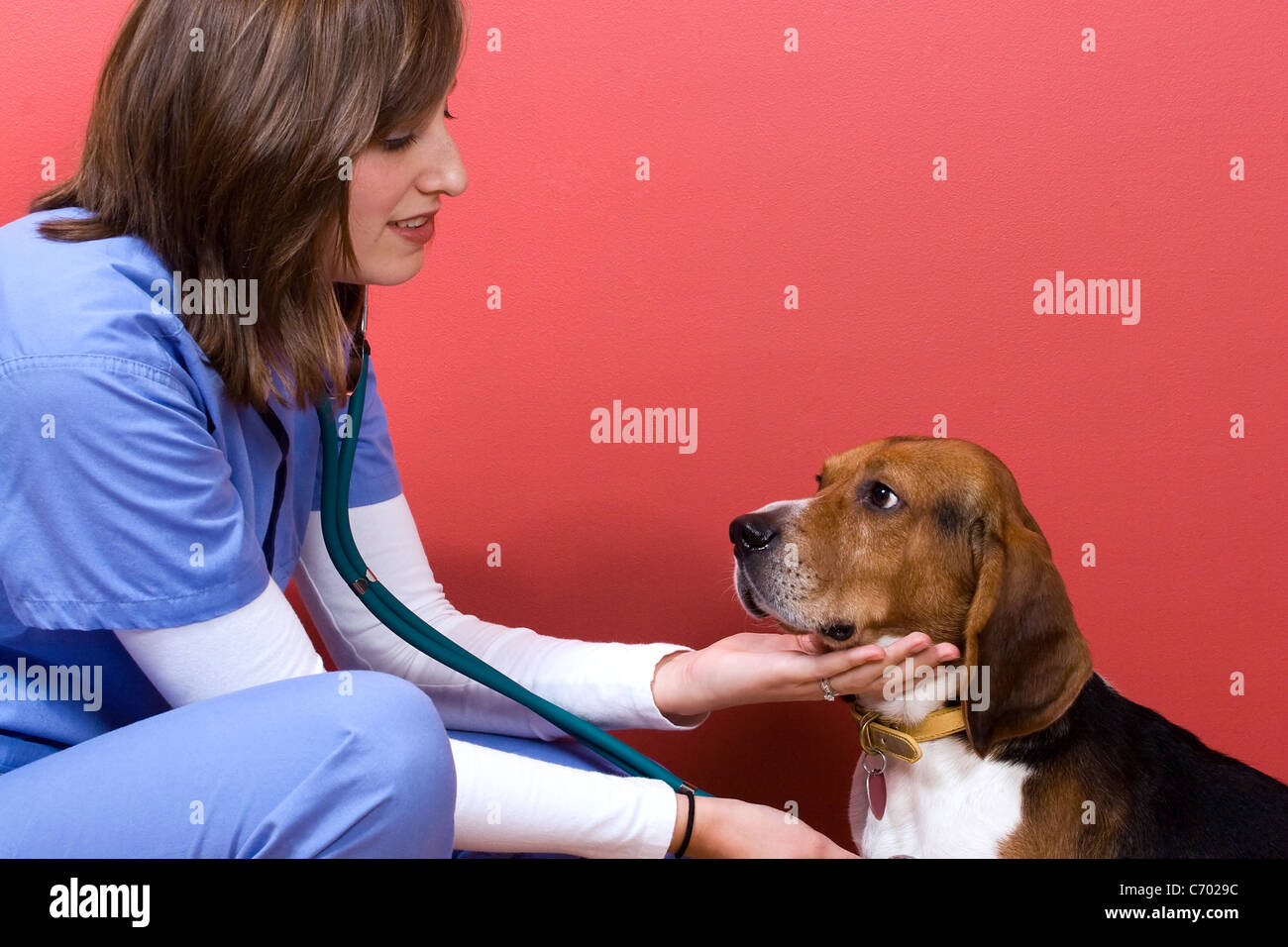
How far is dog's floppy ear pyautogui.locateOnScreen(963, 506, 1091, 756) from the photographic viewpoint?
1.79 metres

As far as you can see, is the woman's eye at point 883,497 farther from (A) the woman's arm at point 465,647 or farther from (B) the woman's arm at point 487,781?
(B) the woman's arm at point 487,781

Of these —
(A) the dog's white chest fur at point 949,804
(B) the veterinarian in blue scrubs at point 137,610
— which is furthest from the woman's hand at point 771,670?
(B) the veterinarian in blue scrubs at point 137,610

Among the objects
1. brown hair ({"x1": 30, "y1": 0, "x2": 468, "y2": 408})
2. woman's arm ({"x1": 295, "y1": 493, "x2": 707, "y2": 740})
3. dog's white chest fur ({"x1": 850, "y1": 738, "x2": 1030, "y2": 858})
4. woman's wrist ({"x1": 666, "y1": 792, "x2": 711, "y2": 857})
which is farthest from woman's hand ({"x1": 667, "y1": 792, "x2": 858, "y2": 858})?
brown hair ({"x1": 30, "y1": 0, "x2": 468, "y2": 408})

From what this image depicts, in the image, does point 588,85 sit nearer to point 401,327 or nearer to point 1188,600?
point 401,327

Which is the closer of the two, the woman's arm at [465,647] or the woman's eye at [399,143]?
the woman's eye at [399,143]

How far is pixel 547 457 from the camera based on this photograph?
9.12ft

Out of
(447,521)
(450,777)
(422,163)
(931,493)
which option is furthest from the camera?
(447,521)

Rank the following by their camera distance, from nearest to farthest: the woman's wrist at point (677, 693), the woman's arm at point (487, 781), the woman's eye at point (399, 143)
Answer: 1. the woman's arm at point (487, 781)
2. the woman's eye at point (399, 143)
3. the woman's wrist at point (677, 693)

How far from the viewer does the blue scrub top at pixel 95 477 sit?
143 cm

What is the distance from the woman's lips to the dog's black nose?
66 cm

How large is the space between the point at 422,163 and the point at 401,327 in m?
1.00

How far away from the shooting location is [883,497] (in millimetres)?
1991

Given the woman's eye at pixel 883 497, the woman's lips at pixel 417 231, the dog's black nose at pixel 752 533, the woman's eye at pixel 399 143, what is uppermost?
the woman's eye at pixel 399 143

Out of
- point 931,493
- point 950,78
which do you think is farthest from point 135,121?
point 950,78
